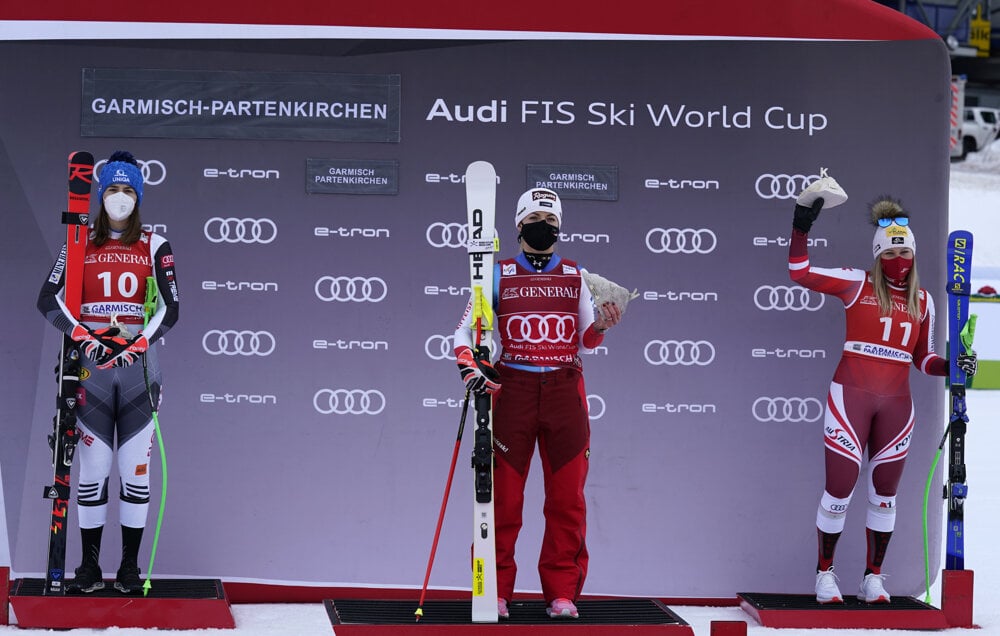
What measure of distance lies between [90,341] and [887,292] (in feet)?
11.0

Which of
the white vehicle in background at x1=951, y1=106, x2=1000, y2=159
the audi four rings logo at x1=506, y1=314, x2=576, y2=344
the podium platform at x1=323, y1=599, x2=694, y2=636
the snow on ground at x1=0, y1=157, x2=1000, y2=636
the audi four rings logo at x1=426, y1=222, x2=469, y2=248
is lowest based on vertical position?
the snow on ground at x1=0, y1=157, x2=1000, y2=636

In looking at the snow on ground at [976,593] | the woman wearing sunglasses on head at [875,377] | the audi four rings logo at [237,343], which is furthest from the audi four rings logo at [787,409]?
the audi four rings logo at [237,343]

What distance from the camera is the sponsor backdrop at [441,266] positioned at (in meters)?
5.32

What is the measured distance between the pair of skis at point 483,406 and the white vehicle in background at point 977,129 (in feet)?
79.7

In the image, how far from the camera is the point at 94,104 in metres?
5.29

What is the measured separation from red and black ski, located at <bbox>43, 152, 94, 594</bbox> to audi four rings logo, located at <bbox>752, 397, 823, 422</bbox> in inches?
118

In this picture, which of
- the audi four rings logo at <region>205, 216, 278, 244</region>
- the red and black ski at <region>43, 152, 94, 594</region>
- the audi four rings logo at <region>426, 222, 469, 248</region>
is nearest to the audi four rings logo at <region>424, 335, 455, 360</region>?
the audi four rings logo at <region>426, 222, 469, 248</region>

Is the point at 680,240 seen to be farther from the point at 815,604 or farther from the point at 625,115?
the point at 815,604

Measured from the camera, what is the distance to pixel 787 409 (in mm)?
5551

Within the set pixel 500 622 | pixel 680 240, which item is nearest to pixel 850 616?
pixel 500 622

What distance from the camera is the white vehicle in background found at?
87.1 feet

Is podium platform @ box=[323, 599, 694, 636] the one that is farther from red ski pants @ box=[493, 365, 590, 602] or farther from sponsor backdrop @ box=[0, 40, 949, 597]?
sponsor backdrop @ box=[0, 40, 949, 597]

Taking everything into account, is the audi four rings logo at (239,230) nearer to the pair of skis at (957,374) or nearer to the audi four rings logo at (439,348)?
the audi four rings logo at (439,348)

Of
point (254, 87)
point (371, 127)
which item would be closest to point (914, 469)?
point (371, 127)
